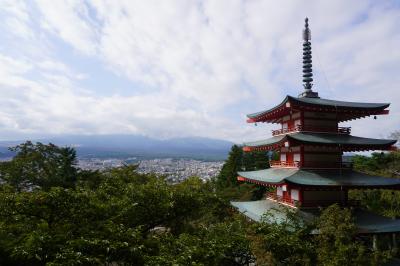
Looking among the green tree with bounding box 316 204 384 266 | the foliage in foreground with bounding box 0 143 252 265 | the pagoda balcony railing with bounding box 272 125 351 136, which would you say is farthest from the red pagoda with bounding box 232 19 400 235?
the foliage in foreground with bounding box 0 143 252 265

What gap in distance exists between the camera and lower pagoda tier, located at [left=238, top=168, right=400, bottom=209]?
2017 centimetres

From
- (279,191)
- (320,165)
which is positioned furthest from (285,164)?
(320,165)

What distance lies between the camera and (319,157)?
2278 centimetres

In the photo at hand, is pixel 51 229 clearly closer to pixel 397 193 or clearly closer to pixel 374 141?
pixel 374 141

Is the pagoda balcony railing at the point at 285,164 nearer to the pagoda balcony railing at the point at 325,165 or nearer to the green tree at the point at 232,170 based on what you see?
the pagoda balcony railing at the point at 325,165

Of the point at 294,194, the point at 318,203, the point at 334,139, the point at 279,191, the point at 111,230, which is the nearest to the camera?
the point at 111,230

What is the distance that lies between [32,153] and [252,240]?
35902 millimetres

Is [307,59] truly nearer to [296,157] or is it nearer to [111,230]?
[296,157]

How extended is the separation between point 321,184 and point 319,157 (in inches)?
126

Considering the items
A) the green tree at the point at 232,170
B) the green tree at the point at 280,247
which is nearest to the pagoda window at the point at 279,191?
the green tree at the point at 280,247

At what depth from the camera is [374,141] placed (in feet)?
74.8

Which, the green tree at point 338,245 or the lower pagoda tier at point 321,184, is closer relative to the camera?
the green tree at point 338,245

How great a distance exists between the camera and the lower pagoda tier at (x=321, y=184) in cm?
2017

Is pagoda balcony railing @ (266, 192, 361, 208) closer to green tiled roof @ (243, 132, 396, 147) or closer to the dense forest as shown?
the dense forest
